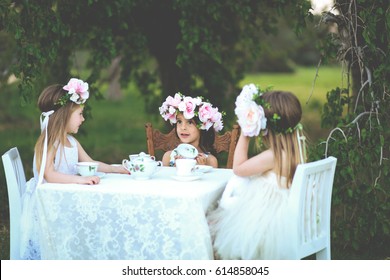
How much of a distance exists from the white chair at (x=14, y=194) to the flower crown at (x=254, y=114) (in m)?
1.45

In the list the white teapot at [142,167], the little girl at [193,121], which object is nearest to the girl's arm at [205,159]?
the little girl at [193,121]

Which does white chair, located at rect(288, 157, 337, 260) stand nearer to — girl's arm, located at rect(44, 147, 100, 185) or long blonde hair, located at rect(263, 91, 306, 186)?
long blonde hair, located at rect(263, 91, 306, 186)

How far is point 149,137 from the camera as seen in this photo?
5.75m

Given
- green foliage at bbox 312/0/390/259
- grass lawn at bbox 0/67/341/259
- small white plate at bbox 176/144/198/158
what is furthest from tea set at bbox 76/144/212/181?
grass lawn at bbox 0/67/341/259

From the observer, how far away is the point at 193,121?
531cm

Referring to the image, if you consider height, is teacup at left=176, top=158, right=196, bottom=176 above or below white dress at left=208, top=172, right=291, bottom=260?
above

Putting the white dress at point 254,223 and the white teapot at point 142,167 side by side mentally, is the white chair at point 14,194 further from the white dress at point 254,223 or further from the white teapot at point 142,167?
the white dress at point 254,223

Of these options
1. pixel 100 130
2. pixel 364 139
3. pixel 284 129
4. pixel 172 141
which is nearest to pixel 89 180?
pixel 284 129

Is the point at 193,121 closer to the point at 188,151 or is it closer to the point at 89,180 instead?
the point at 188,151

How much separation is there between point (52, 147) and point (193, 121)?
1231 mm

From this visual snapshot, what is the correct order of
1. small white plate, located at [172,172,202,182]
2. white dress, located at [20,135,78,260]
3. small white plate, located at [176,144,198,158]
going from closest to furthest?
small white plate, located at [172,172,202,182] < white dress, located at [20,135,78,260] < small white plate, located at [176,144,198,158]

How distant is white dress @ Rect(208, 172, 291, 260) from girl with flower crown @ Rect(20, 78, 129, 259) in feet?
3.22

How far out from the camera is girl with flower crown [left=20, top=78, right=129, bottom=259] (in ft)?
14.5
